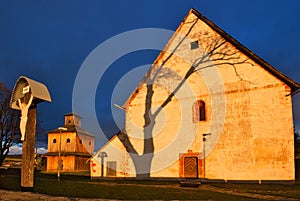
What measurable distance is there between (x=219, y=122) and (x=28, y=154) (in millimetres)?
14423

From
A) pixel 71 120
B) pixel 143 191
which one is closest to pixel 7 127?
pixel 143 191

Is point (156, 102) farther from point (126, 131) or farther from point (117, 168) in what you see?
point (117, 168)

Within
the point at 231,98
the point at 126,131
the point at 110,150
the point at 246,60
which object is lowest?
the point at 110,150

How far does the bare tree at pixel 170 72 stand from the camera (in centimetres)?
1889

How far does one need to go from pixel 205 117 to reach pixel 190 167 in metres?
3.62

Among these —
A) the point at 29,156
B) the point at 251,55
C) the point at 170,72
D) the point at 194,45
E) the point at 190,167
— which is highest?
the point at 194,45

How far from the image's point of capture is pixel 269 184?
612 inches

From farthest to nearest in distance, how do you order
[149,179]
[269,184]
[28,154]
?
[149,179] < [269,184] < [28,154]

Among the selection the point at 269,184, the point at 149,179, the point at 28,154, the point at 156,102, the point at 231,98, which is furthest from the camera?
the point at 156,102

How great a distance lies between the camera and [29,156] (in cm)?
561

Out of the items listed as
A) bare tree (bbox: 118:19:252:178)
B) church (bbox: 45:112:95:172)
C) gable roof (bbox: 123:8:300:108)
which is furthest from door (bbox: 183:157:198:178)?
church (bbox: 45:112:95:172)

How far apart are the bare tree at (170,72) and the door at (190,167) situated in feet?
8.97

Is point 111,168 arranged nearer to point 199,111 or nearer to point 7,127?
point 199,111

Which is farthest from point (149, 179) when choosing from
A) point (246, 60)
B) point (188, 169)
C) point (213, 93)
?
point (246, 60)
